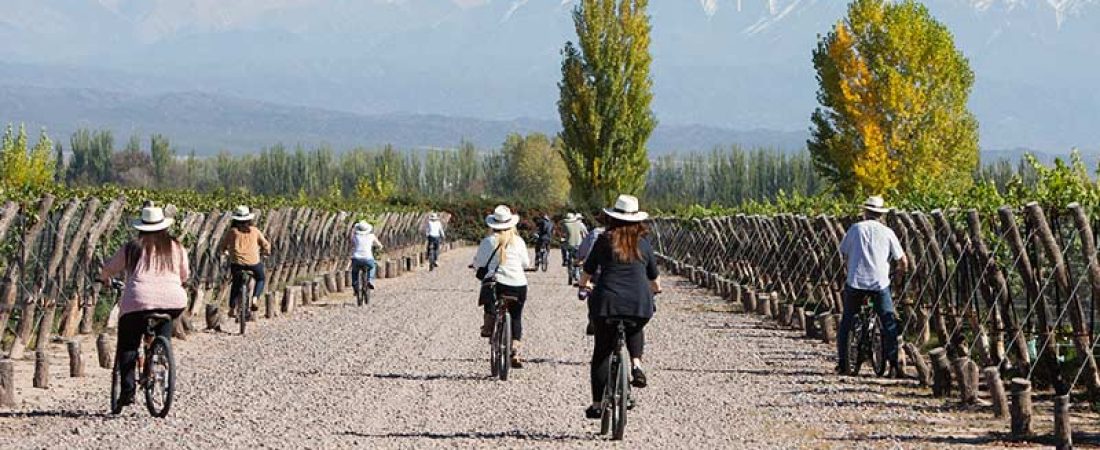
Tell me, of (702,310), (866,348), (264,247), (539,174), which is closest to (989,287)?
(866,348)

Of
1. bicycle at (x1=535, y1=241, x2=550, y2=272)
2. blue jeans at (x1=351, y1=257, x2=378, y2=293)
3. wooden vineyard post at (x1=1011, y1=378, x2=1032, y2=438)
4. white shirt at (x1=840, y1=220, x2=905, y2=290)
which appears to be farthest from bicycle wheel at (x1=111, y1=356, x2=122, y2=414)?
bicycle at (x1=535, y1=241, x2=550, y2=272)

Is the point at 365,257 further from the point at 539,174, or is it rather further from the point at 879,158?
the point at 539,174

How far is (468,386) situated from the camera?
15891 mm

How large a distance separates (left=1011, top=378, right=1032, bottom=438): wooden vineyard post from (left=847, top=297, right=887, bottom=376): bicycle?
4459 mm

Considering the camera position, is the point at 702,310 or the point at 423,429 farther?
the point at 702,310

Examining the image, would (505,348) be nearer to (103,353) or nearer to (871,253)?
(871,253)

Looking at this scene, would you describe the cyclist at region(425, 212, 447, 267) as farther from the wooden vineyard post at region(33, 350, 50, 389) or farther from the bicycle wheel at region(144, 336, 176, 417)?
the bicycle wheel at region(144, 336, 176, 417)

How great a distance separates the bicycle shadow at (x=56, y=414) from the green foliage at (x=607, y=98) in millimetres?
69187

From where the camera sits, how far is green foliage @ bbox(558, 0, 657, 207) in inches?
3268

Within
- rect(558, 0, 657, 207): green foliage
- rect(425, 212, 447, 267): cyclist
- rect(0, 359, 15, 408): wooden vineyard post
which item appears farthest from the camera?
rect(558, 0, 657, 207): green foliage

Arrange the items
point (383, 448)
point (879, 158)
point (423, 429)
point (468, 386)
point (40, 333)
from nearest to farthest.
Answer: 1. point (383, 448)
2. point (423, 429)
3. point (468, 386)
4. point (40, 333)
5. point (879, 158)

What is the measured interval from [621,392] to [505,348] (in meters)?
4.32

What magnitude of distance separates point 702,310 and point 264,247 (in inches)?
394

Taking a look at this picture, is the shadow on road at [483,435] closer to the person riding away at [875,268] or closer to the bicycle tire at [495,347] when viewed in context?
the bicycle tire at [495,347]
